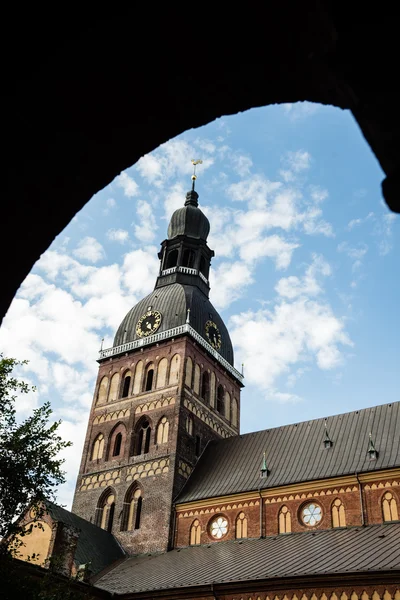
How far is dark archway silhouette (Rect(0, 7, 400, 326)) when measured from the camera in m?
3.67

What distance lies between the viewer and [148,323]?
37500 millimetres

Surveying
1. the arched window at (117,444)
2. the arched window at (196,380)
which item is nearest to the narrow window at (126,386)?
the arched window at (117,444)

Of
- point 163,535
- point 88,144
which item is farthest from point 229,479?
point 88,144

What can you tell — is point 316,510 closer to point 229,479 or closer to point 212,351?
point 229,479

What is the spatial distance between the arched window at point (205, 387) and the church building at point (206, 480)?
65 millimetres

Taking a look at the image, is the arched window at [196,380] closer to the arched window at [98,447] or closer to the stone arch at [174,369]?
the stone arch at [174,369]

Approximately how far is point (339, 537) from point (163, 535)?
30.9 feet

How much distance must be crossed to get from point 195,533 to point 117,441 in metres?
8.19

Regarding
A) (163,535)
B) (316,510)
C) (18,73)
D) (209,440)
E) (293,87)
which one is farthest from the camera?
(209,440)

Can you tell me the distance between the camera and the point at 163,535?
2912 cm

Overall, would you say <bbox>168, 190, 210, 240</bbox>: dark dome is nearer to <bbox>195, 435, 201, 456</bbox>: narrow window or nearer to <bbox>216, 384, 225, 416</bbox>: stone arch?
<bbox>216, 384, 225, 416</bbox>: stone arch

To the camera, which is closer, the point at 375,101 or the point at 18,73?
the point at 375,101

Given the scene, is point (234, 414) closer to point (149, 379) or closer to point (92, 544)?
point (149, 379)

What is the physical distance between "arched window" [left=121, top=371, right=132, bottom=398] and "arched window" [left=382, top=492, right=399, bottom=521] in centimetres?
1685
